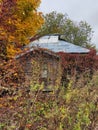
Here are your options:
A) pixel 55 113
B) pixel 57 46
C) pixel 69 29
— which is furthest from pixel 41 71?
pixel 69 29

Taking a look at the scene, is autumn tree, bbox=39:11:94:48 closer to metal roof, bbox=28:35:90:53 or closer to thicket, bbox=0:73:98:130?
metal roof, bbox=28:35:90:53

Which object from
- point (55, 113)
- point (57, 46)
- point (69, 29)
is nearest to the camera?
point (55, 113)

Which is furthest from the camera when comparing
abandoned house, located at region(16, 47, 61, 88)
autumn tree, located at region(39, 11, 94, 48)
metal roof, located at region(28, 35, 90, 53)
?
autumn tree, located at region(39, 11, 94, 48)

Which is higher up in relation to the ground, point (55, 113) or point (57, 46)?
point (55, 113)

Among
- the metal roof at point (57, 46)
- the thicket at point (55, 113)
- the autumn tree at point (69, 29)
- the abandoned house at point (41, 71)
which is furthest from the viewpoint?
the autumn tree at point (69, 29)

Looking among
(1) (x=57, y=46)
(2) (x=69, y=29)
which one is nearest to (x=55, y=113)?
(1) (x=57, y=46)

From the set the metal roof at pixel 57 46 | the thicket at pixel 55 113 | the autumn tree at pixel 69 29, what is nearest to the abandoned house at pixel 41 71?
the thicket at pixel 55 113

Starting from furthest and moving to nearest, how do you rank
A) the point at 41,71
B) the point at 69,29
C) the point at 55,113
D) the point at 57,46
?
the point at 69,29
the point at 57,46
the point at 41,71
the point at 55,113

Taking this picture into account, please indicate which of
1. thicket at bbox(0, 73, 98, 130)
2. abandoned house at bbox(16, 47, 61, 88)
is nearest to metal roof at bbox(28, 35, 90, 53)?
abandoned house at bbox(16, 47, 61, 88)

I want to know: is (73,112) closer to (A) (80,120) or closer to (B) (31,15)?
(A) (80,120)

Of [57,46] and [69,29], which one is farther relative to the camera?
[69,29]

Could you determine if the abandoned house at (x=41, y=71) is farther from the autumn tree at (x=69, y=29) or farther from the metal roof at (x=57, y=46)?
the autumn tree at (x=69, y=29)

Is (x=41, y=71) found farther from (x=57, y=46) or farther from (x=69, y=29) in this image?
(x=69, y=29)

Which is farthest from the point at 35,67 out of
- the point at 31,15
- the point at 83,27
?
the point at 83,27
